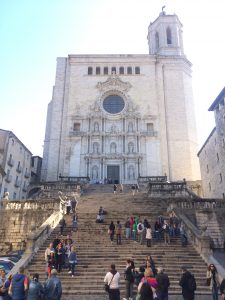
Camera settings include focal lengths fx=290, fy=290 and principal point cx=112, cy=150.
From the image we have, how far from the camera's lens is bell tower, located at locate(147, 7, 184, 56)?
154 feet

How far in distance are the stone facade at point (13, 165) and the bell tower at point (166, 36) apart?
26898 mm

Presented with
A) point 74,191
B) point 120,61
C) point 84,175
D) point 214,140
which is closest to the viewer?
point 74,191

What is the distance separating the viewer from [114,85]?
44.2 meters

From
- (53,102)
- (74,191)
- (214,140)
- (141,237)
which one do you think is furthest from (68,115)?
(141,237)

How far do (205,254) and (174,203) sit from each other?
697cm

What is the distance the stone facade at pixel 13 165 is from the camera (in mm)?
34406

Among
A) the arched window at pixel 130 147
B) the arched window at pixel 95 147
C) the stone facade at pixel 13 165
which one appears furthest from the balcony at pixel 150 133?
the stone facade at pixel 13 165

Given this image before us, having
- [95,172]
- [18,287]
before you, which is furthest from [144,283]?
[95,172]

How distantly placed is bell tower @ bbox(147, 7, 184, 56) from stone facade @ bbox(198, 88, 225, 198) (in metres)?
19.8

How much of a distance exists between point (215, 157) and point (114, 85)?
65.4 ft

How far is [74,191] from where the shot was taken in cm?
2852

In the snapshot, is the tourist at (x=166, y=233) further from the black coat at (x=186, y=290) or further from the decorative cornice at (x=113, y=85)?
the decorative cornice at (x=113, y=85)

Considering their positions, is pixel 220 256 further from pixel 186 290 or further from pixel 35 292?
pixel 35 292

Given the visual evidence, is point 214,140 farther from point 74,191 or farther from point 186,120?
point 74,191
